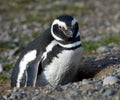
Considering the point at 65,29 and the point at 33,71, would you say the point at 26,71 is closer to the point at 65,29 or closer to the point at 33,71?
the point at 33,71

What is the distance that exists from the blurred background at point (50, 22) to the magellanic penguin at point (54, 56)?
126cm

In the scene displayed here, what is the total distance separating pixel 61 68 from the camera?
7141 mm

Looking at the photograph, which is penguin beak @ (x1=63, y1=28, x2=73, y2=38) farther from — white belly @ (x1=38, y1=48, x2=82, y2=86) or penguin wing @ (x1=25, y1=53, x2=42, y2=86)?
penguin wing @ (x1=25, y1=53, x2=42, y2=86)

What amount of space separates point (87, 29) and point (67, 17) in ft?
21.0

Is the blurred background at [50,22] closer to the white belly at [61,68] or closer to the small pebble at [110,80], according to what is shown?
the white belly at [61,68]

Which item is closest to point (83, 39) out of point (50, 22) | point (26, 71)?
point (50, 22)

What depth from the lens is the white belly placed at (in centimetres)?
708

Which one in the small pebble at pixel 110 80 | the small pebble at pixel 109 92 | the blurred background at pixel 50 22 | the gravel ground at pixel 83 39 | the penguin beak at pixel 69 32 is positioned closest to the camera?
the small pebble at pixel 109 92

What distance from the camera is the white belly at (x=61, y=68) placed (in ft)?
23.2

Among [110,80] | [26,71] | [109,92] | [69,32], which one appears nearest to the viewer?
[109,92]

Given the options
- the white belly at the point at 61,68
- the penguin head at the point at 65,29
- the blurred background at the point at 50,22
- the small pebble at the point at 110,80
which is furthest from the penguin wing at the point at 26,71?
the small pebble at the point at 110,80

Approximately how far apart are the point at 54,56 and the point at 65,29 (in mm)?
384

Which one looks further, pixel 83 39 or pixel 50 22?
pixel 50 22

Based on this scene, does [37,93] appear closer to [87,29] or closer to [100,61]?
[100,61]
